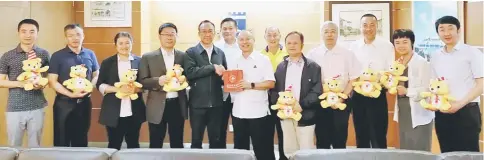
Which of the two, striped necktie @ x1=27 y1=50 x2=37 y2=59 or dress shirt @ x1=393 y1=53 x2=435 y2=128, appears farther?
striped necktie @ x1=27 y1=50 x2=37 y2=59

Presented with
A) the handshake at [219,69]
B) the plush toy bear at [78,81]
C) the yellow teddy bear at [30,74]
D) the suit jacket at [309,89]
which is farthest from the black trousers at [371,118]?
the yellow teddy bear at [30,74]

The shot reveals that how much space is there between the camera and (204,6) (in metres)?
6.02

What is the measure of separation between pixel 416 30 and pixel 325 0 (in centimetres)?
109

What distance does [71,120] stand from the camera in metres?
3.86

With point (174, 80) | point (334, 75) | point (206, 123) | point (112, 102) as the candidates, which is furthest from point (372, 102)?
point (112, 102)

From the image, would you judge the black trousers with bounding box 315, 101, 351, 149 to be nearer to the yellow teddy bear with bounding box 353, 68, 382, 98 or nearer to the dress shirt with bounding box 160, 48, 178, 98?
the yellow teddy bear with bounding box 353, 68, 382, 98

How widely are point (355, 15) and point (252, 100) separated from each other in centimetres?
236

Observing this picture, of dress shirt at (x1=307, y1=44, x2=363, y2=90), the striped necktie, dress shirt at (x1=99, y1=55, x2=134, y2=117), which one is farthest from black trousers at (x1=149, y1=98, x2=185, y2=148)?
dress shirt at (x1=307, y1=44, x2=363, y2=90)

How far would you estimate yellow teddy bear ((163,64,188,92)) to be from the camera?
3.67m

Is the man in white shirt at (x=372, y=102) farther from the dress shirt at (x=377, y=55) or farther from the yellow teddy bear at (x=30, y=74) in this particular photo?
the yellow teddy bear at (x=30, y=74)

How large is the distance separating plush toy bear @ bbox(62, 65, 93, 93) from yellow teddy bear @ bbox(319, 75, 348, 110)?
1839 mm

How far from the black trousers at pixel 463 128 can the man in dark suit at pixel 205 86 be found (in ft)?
5.64

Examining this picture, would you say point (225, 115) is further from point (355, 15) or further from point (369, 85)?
point (355, 15)

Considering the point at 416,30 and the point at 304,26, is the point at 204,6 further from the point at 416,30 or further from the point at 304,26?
the point at 416,30
